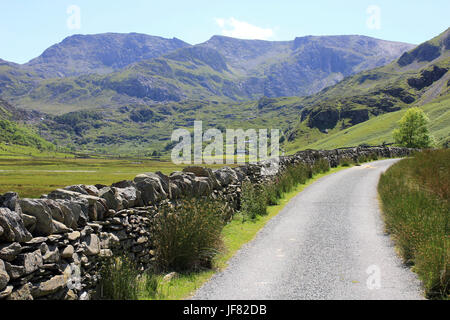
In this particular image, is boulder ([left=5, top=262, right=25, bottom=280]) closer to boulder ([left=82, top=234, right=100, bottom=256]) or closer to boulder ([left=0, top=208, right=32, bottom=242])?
boulder ([left=0, top=208, right=32, bottom=242])

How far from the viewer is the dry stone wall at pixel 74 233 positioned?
469 centimetres

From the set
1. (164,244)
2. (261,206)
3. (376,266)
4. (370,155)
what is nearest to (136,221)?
(164,244)

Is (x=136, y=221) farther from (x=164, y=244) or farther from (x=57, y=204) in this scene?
(x=57, y=204)

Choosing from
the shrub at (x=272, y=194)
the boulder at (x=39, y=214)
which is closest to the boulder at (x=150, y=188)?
the boulder at (x=39, y=214)

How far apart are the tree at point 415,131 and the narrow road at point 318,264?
60943 millimetres

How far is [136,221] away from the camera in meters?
7.68

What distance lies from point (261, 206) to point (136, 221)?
7.56 m

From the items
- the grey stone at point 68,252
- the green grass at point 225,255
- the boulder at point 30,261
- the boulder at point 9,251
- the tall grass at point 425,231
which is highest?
the boulder at point 9,251

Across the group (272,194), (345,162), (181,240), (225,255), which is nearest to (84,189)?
(181,240)

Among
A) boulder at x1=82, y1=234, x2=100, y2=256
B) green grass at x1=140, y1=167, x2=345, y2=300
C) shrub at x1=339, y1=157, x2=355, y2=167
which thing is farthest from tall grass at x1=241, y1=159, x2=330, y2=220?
shrub at x1=339, y1=157, x2=355, y2=167

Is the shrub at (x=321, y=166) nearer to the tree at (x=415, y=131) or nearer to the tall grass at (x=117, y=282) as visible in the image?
the tall grass at (x=117, y=282)

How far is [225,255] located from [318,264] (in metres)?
2.33

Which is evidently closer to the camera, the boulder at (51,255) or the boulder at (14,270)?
the boulder at (14,270)

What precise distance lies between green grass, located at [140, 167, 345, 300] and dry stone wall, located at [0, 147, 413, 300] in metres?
0.95
